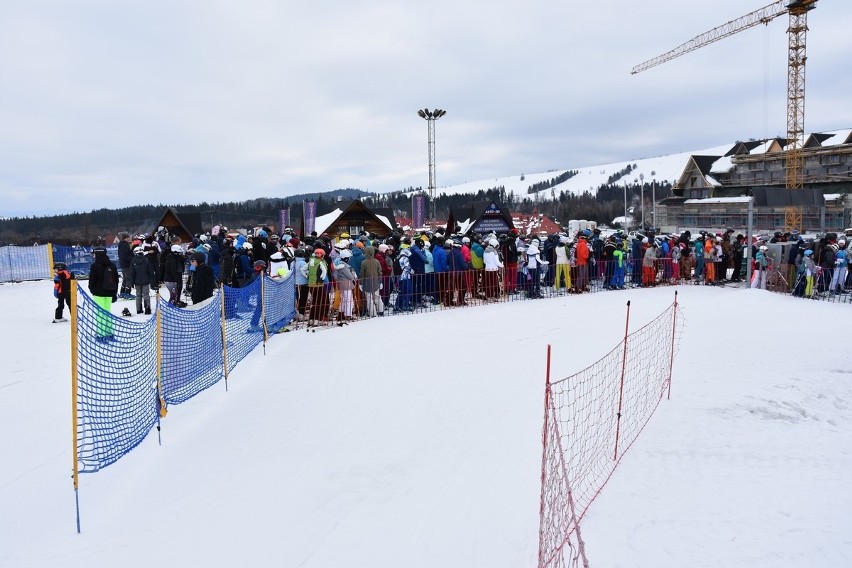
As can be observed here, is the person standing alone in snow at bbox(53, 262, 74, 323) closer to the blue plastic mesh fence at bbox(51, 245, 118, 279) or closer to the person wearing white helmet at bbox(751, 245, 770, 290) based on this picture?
the blue plastic mesh fence at bbox(51, 245, 118, 279)

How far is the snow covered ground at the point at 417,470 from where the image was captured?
4391 mm

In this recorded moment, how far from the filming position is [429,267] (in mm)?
15406

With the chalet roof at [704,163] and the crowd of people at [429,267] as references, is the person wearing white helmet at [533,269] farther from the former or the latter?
the chalet roof at [704,163]

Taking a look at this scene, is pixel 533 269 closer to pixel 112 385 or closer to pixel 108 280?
pixel 108 280

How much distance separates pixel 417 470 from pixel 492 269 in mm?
10807

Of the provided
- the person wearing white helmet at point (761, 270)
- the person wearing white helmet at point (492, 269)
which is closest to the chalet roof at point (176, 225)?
the person wearing white helmet at point (492, 269)

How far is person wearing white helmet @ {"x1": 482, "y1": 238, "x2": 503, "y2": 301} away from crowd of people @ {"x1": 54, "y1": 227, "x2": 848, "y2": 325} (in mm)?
28

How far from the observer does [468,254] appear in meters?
16.1

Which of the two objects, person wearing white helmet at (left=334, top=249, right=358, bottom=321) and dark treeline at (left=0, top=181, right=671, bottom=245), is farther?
dark treeline at (left=0, top=181, right=671, bottom=245)

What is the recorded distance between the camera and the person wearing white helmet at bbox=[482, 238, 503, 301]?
15992 mm

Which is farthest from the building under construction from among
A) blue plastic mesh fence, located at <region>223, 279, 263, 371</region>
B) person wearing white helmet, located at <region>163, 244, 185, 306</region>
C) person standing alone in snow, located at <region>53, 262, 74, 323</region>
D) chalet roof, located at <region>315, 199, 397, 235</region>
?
person standing alone in snow, located at <region>53, 262, 74, 323</region>

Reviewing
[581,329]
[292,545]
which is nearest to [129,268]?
[581,329]

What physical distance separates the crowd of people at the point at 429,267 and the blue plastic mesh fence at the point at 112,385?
16.7ft

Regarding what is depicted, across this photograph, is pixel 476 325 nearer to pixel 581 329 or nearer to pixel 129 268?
pixel 581 329
